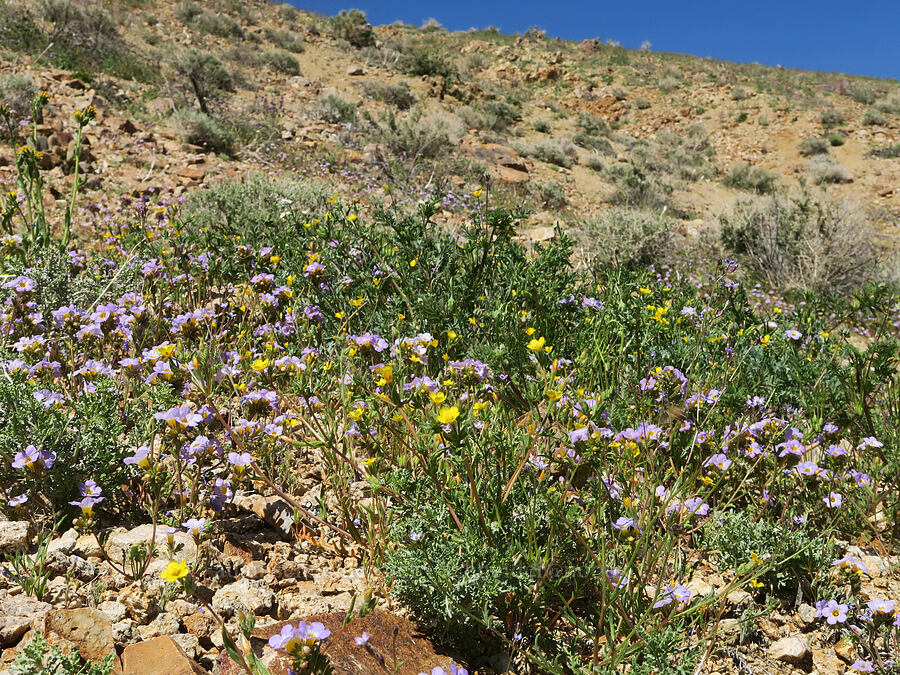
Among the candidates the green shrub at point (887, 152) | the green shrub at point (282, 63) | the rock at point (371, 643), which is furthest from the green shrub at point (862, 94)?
the rock at point (371, 643)

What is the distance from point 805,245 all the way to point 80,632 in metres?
9.10

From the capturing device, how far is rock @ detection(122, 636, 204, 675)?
4.33ft

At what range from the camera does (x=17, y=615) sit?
1.42m

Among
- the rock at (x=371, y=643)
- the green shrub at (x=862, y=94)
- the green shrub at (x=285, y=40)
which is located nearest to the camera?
the rock at (x=371, y=643)

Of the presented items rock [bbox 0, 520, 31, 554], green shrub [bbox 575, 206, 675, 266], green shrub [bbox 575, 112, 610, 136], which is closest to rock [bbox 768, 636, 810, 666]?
rock [bbox 0, 520, 31, 554]

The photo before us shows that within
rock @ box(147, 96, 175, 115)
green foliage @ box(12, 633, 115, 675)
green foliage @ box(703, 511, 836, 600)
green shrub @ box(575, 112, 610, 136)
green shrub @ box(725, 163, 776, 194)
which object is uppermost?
green shrub @ box(575, 112, 610, 136)

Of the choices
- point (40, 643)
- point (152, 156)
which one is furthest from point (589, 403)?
point (152, 156)

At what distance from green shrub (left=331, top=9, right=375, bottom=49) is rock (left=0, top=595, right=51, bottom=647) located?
25.1 meters

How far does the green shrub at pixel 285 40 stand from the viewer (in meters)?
19.3

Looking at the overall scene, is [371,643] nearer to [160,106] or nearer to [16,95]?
[16,95]

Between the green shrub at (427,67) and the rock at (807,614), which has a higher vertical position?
the green shrub at (427,67)

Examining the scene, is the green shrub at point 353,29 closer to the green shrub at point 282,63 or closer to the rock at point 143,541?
the green shrub at point 282,63

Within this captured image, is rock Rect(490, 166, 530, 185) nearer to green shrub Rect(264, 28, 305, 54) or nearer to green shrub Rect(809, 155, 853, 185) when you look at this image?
green shrub Rect(809, 155, 853, 185)

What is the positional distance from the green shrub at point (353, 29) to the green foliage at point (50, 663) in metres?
25.3
